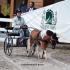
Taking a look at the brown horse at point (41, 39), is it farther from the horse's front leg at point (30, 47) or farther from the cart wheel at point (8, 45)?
the cart wheel at point (8, 45)

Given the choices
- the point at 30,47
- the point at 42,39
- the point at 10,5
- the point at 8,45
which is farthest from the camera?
the point at 10,5

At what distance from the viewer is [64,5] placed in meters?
18.3

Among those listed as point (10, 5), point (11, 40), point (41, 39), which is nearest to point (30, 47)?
point (11, 40)

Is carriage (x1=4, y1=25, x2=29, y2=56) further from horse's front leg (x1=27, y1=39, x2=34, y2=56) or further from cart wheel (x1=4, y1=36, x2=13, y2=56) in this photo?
horse's front leg (x1=27, y1=39, x2=34, y2=56)

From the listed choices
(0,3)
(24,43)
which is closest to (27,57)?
(24,43)

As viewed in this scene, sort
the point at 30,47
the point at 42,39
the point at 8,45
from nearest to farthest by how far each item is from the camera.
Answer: the point at 42,39, the point at 30,47, the point at 8,45

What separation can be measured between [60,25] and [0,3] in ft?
16.1

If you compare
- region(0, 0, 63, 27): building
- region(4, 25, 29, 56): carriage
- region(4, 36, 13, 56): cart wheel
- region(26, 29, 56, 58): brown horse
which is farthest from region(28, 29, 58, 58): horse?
region(0, 0, 63, 27): building

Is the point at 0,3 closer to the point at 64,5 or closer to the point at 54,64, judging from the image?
the point at 64,5

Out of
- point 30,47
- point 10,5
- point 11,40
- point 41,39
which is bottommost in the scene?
point 30,47

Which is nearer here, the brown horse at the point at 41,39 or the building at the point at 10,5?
the brown horse at the point at 41,39

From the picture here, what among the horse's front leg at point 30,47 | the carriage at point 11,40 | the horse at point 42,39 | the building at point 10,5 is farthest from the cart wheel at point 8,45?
the building at point 10,5

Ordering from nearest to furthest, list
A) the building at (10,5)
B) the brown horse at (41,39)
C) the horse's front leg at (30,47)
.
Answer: the brown horse at (41,39) < the horse's front leg at (30,47) < the building at (10,5)

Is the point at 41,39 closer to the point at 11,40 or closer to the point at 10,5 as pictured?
the point at 11,40
